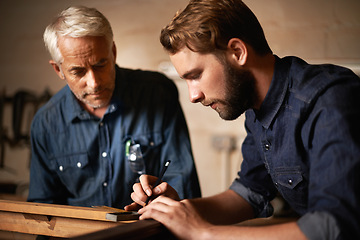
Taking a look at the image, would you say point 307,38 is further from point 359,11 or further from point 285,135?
point 285,135

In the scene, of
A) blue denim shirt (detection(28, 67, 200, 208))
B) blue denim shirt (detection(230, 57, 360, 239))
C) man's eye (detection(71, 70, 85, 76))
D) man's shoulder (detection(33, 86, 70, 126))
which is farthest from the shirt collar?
man's shoulder (detection(33, 86, 70, 126))

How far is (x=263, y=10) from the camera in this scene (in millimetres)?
3396

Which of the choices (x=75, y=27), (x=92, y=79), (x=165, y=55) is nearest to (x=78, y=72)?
(x=92, y=79)

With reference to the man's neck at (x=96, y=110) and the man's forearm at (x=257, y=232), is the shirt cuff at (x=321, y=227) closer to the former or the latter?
the man's forearm at (x=257, y=232)

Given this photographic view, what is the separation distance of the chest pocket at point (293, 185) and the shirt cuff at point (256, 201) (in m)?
0.19

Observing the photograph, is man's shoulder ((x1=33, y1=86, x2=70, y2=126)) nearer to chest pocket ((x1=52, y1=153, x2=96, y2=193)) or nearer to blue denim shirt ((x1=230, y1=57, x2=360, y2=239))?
chest pocket ((x1=52, y1=153, x2=96, y2=193))

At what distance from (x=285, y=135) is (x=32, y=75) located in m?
3.43

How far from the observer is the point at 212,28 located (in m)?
1.32

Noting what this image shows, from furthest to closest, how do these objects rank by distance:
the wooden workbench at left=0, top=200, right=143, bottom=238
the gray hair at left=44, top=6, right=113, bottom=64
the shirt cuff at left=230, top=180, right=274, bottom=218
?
the gray hair at left=44, top=6, right=113, bottom=64, the shirt cuff at left=230, top=180, right=274, bottom=218, the wooden workbench at left=0, top=200, right=143, bottom=238

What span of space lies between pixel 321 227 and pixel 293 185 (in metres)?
0.33

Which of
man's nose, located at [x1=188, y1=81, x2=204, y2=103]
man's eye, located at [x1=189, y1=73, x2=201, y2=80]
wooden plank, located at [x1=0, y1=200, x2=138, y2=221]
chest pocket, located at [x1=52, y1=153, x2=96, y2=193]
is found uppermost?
man's eye, located at [x1=189, y1=73, x2=201, y2=80]

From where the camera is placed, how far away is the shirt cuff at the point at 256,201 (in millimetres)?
1569

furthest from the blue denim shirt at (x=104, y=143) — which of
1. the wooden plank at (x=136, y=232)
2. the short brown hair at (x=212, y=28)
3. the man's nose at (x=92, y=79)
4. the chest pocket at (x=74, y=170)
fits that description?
the wooden plank at (x=136, y=232)

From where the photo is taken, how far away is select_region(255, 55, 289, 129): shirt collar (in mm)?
1316
